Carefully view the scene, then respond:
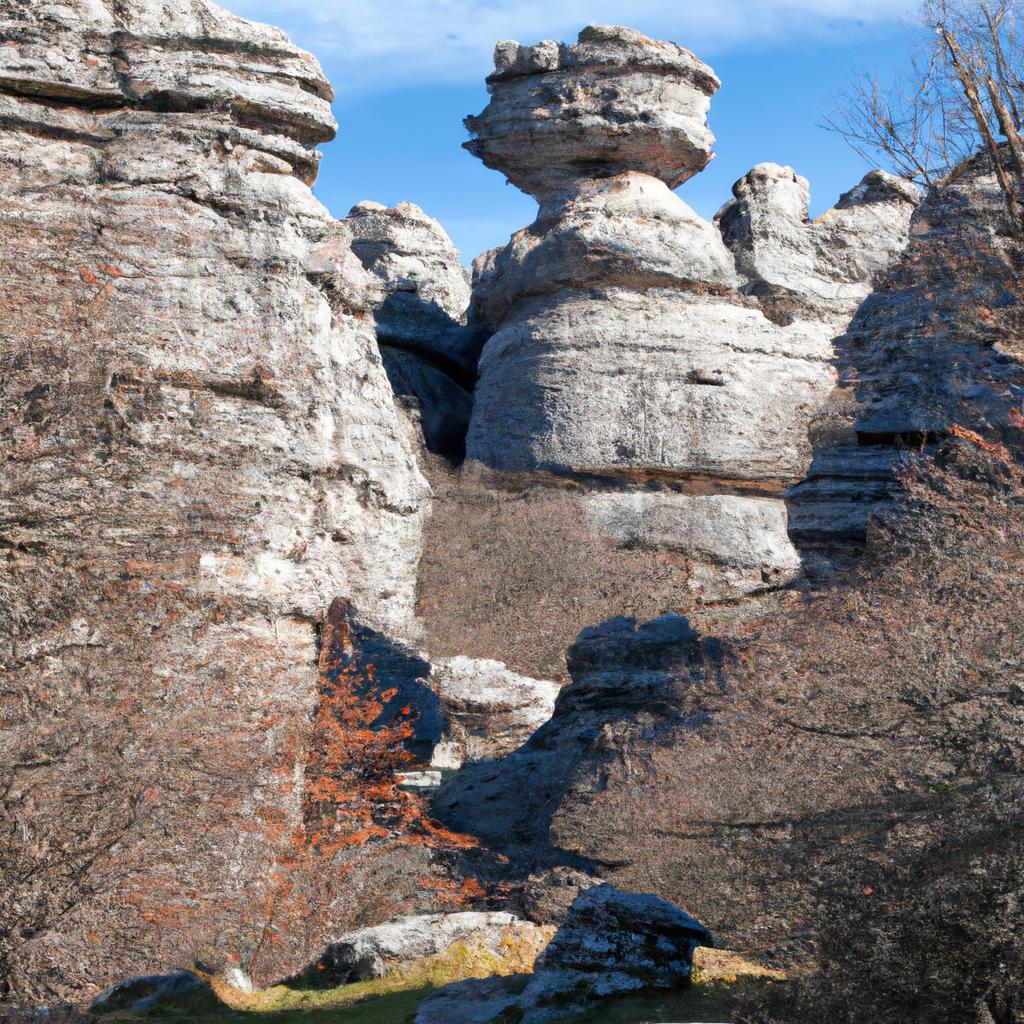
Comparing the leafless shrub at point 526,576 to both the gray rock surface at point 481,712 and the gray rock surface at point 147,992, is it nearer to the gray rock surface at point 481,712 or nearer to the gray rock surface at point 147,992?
the gray rock surface at point 481,712

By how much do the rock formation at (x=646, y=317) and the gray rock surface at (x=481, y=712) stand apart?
5.20m

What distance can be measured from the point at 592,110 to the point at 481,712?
11.7 meters

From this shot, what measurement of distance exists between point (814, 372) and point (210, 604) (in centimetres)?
1340

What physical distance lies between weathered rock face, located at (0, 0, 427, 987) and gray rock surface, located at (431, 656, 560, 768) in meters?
0.96

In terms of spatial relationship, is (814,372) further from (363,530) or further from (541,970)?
(541,970)

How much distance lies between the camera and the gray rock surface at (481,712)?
634 inches

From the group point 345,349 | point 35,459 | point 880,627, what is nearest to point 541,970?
point 880,627

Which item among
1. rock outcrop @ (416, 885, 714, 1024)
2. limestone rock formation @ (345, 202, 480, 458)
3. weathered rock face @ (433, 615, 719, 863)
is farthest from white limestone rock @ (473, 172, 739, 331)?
rock outcrop @ (416, 885, 714, 1024)

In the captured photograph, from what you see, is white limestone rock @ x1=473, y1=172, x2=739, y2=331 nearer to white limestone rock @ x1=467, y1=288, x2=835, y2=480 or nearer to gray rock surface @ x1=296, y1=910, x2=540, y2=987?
white limestone rock @ x1=467, y1=288, x2=835, y2=480

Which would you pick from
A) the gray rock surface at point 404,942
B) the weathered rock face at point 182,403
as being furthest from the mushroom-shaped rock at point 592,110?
the gray rock surface at point 404,942

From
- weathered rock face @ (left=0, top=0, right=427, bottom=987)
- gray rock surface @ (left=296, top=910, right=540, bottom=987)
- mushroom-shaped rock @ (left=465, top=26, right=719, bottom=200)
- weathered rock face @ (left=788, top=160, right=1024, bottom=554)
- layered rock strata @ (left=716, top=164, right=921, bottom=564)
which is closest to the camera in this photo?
gray rock surface @ (left=296, top=910, right=540, bottom=987)

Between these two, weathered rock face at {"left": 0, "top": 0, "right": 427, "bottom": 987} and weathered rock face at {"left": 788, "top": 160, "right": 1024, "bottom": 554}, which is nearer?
weathered rock face at {"left": 0, "top": 0, "right": 427, "bottom": 987}

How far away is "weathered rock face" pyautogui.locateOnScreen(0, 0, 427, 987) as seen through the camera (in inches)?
417

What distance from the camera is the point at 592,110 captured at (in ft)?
79.0
